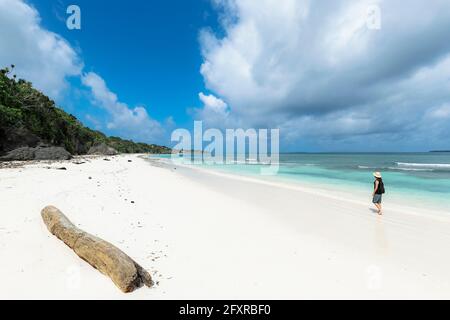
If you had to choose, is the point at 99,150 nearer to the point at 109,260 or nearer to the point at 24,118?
the point at 24,118

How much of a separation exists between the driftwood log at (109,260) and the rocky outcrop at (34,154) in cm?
2773

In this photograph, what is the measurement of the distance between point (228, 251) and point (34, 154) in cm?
3152

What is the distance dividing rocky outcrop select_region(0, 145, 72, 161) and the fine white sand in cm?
2121

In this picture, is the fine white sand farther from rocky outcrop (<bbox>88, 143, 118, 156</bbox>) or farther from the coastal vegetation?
rocky outcrop (<bbox>88, 143, 118, 156</bbox>)

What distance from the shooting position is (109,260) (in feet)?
10.6

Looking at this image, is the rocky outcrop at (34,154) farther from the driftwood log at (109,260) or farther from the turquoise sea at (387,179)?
the driftwood log at (109,260)

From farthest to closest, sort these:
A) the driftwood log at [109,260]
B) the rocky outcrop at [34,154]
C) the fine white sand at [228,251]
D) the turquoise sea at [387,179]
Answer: the rocky outcrop at [34,154] < the turquoise sea at [387,179] < the fine white sand at [228,251] < the driftwood log at [109,260]

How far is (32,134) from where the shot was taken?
1193 inches

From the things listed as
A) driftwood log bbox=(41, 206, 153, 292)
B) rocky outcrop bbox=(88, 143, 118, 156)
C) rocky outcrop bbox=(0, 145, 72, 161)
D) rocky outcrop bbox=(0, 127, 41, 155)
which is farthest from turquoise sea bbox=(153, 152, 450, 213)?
Result: rocky outcrop bbox=(88, 143, 118, 156)

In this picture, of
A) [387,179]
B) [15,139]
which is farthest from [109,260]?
[15,139]

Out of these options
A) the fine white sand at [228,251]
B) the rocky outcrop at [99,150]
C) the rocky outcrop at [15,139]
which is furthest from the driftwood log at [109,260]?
the rocky outcrop at [99,150]

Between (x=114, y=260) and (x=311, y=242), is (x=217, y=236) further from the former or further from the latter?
(x=114, y=260)

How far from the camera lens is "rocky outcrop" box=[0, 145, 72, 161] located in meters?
23.6

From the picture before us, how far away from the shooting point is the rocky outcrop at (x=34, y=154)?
930 inches
